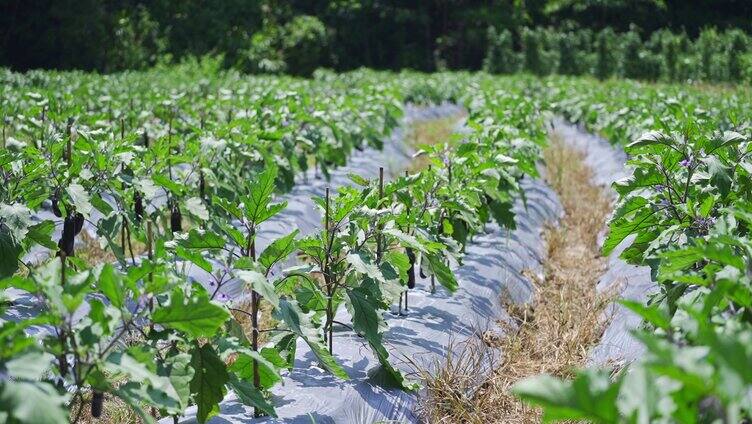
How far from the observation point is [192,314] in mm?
2102

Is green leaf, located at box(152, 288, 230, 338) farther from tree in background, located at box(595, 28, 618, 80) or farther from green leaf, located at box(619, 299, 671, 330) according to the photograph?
tree in background, located at box(595, 28, 618, 80)

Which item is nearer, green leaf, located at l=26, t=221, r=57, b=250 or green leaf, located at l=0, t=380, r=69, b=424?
green leaf, located at l=0, t=380, r=69, b=424

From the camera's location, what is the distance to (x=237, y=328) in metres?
2.80

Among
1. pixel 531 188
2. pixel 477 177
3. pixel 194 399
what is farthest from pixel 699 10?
pixel 194 399

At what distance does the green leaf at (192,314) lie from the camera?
2.08m

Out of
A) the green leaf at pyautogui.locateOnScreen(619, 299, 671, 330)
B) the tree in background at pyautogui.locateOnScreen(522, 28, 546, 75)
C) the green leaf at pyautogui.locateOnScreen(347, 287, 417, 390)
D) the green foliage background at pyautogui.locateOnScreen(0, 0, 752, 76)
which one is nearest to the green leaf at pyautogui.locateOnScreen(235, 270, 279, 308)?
the green leaf at pyautogui.locateOnScreen(347, 287, 417, 390)

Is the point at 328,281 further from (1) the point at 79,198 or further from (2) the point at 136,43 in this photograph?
(2) the point at 136,43

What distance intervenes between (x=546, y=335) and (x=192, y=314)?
2661 mm

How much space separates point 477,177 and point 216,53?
73.7 ft

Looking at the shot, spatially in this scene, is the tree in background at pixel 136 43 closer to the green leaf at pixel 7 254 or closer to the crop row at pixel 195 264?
the crop row at pixel 195 264

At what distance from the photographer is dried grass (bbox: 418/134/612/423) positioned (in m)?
3.44

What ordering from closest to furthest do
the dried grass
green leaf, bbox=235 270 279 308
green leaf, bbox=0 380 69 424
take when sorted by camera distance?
green leaf, bbox=0 380 69 424, green leaf, bbox=235 270 279 308, the dried grass

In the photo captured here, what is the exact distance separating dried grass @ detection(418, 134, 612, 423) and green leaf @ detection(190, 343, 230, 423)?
3.60 feet

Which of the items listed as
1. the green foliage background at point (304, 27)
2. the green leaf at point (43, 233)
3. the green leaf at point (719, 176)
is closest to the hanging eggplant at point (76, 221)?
the green leaf at point (43, 233)
